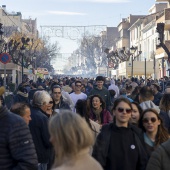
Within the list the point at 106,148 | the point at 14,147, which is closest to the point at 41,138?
the point at 106,148

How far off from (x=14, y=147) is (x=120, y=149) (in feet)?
5.44

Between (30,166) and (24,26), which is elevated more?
(24,26)

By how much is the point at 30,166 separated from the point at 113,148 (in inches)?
60.9

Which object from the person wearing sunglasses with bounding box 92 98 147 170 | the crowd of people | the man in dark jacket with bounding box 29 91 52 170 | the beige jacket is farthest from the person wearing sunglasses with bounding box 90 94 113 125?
the beige jacket

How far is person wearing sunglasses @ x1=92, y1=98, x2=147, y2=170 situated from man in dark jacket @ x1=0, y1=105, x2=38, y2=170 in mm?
1404

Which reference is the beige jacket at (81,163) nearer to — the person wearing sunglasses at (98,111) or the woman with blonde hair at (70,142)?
the woman with blonde hair at (70,142)

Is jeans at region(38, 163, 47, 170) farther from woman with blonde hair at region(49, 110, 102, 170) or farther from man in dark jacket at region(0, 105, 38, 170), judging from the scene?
woman with blonde hair at region(49, 110, 102, 170)

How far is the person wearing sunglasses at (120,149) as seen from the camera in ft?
21.2

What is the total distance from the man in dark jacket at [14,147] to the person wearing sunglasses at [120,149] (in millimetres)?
1404

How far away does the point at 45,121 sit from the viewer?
8.35 m

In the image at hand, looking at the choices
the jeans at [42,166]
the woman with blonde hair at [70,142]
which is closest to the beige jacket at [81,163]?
the woman with blonde hair at [70,142]

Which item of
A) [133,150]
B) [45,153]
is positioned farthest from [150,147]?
[45,153]

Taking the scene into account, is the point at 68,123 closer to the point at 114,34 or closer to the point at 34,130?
the point at 34,130

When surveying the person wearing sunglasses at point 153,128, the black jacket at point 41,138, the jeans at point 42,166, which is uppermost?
the person wearing sunglasses at point 153,128
